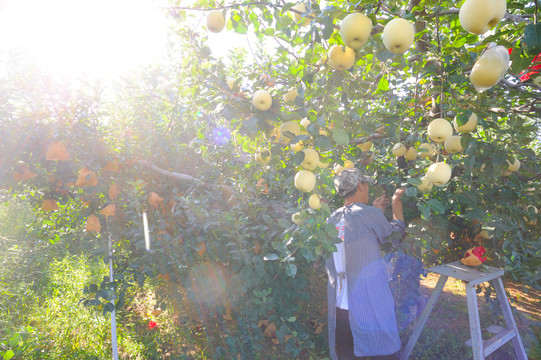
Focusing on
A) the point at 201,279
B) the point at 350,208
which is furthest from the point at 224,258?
the point at 350,208

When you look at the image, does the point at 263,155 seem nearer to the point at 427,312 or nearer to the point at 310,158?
the point at 310,158

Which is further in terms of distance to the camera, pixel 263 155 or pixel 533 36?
pixel 263 155

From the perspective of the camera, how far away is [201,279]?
2.56 m

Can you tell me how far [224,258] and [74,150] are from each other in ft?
4.70

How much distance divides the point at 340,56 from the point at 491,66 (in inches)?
25.2

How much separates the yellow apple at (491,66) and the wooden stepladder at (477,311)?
1620mm

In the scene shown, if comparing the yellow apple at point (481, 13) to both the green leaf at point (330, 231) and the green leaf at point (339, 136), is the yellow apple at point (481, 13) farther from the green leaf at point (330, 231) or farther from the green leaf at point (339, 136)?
the green leaf at point (330, 231)

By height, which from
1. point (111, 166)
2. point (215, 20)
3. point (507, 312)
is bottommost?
point (507, 312)

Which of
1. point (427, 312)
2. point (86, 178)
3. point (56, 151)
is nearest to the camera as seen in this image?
point (56, 151)

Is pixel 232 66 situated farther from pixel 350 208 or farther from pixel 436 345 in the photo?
pixel 436 345

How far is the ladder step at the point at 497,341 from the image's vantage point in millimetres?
2133

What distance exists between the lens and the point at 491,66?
116cm

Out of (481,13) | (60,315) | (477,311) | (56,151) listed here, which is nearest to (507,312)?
(477,311)

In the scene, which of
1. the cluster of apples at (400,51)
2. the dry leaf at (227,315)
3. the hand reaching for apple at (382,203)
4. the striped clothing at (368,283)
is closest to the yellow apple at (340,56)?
the cluster of apples at (400,51)
